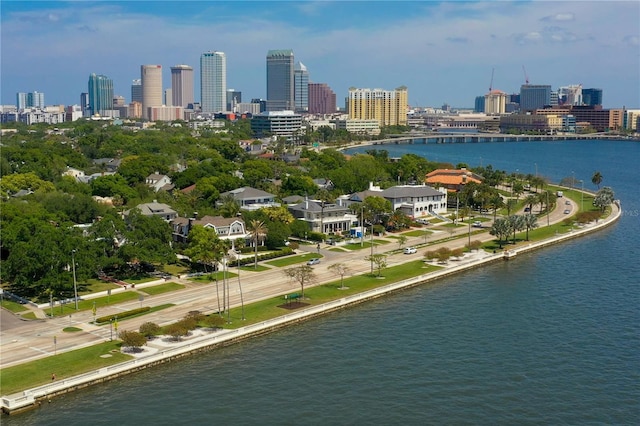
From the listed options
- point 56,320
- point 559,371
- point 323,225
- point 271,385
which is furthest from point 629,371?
point 323,225

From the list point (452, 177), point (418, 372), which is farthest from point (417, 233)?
point (418, 372)

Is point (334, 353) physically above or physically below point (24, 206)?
below

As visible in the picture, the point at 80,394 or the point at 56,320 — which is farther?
the point at 56,320

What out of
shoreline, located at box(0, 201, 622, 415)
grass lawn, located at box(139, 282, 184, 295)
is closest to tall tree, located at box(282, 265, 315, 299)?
shoreline, located at box(0, 201, 622, 415)

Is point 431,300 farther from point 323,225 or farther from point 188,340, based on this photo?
point 323,225

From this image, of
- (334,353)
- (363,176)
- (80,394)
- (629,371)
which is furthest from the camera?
(363,176)
